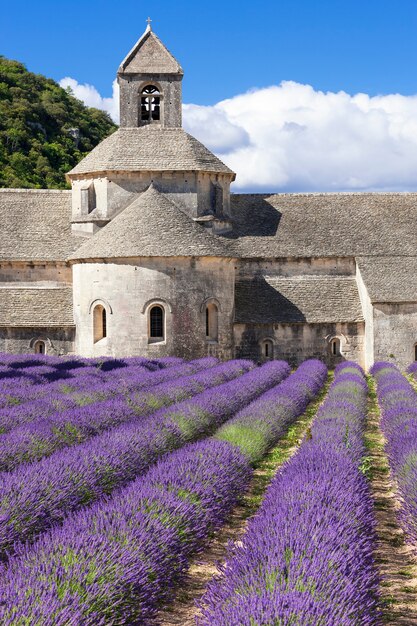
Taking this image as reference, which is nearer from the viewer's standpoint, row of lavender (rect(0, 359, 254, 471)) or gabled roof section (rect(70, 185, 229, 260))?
row of lavender (rect(0, 359, 254, 471))

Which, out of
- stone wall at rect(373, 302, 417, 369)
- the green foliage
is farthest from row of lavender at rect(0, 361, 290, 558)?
the green foliage

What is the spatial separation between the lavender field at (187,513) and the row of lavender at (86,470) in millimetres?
21

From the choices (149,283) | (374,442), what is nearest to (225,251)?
(149,283)

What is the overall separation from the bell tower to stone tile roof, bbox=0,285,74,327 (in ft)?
25.0

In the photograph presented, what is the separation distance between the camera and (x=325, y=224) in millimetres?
32031

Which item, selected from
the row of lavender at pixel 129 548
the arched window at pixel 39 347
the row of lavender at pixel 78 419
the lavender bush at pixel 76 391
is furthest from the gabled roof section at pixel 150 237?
the row of lavender at pixel 129 548

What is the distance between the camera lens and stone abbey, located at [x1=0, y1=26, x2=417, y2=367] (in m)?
26.5

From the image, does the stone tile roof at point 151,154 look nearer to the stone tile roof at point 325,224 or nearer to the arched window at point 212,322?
the stone tile roof at point 325,224

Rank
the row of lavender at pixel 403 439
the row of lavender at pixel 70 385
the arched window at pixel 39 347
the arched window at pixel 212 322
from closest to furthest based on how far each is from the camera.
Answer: the row of lavender at pixel 403 439 < the row of lavender at pixel 70 385 < the arched window at pixel 212 322 < the arched window at pixel 39 347

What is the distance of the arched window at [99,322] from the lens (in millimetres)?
27250

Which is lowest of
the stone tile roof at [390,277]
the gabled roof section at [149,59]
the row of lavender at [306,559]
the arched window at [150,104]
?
the row of lavender at [306,559]

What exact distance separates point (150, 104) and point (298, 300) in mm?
10140

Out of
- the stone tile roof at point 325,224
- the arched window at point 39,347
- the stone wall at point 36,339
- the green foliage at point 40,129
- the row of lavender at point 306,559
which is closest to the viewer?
the row of lavender at point 306,559

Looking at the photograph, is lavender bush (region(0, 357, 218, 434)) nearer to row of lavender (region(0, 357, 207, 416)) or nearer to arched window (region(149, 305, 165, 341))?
row of lavender (region(0, 357, 207, 416))
